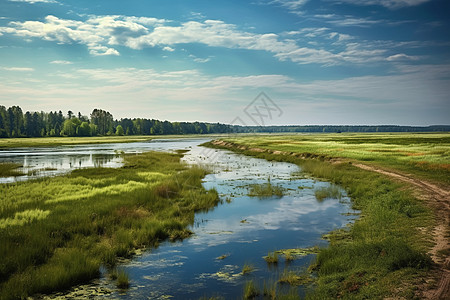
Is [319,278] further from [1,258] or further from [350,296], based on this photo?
[1,258]

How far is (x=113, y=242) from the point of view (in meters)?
13.8

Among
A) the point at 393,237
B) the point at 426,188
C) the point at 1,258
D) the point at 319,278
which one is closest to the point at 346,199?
the point at 426,188

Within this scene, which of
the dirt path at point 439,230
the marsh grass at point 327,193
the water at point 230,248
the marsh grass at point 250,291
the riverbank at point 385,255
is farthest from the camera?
the marsh grass at point 327,193

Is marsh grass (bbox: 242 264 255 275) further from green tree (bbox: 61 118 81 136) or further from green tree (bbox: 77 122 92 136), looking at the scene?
green tree (bbox: 77 122 92 136)

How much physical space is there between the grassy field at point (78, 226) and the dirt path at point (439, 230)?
31.4 feet

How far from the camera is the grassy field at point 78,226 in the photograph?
1045 cm

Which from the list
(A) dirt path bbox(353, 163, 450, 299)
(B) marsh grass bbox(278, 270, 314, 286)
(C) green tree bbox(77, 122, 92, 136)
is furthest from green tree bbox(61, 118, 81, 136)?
(B) marsh grass bbox(278, 270, 314, 286)

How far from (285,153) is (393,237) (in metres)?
50.2

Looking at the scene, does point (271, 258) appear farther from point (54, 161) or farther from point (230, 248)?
point (54, 161)

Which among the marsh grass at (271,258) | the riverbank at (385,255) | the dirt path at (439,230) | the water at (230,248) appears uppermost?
the dirt path at (439,230)

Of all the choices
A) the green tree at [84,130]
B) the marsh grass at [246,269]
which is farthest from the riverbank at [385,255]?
the green tree at [84,130]

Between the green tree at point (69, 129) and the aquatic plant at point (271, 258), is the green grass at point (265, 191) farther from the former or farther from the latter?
the green tree at point (69, 129)

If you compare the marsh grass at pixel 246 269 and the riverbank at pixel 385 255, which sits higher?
the riverbank at pixel 385 255

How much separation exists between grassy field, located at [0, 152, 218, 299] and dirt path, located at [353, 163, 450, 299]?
9.57 metres
